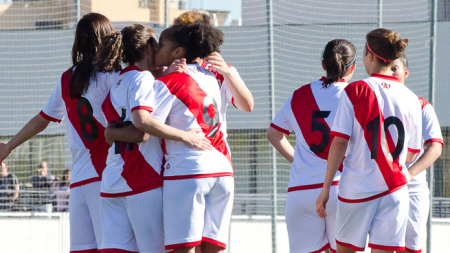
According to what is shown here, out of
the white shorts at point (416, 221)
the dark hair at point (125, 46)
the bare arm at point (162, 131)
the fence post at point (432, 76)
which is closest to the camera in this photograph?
the bare arm at point (162, 131)

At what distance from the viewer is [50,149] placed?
753 centimetres

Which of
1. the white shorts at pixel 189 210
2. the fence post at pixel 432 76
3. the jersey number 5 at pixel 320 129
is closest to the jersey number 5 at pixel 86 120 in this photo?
the white shorts at pixel 189 210

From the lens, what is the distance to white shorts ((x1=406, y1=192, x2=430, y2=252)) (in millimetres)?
3104

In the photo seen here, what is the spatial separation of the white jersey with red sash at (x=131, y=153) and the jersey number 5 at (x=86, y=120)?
0.28 meters

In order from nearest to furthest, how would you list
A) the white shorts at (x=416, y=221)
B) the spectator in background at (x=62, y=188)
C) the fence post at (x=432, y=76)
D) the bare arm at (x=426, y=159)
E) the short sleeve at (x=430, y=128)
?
the bare arm at (x=426, y=159), the short sleeve at (x=430, y=128), the white shorts at (x=416, y=221), the fence post at (x=432, y=76), the spectator in background at (x=62, y=188)

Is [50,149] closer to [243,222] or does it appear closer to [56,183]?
[56,183]

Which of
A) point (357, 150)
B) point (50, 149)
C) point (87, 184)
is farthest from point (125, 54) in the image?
point (50, 149)

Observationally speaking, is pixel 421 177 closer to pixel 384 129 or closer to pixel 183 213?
pixel 384 129

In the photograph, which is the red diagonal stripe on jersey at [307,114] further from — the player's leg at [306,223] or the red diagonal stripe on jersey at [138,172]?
the red diagonal stripe on jersey at [138,172]

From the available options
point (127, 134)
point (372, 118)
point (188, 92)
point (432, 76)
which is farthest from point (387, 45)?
point (432, 76)

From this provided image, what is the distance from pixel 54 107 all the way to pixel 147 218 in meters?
1.12

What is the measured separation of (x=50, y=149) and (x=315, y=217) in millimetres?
5589

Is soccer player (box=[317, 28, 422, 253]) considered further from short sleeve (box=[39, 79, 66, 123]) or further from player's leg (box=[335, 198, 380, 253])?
short sleeve (box=[39, 79, 66, 123])

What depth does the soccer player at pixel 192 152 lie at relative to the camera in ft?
8.00
